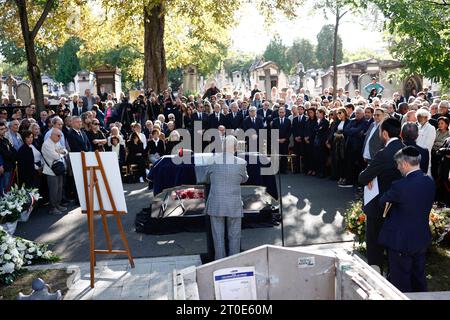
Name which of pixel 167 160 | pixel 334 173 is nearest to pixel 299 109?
pixel 334 173

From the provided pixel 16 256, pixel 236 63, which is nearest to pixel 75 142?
pixel 16 256

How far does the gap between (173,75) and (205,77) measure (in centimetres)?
660

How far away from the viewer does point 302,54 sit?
63469mm

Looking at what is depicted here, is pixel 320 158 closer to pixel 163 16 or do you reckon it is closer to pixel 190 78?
pixel 163 16

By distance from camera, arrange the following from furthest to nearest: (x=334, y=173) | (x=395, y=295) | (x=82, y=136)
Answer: (x=334, y=173) < (x=82, y=136) < (x=395, y=295)

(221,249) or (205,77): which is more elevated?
(205,77)

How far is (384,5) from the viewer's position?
791 centimetres

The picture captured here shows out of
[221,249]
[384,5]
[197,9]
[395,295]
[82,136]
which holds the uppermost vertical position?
[197,9]

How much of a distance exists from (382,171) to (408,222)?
32.5 inches

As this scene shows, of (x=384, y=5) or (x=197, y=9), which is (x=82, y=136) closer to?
(x=384, y=5)

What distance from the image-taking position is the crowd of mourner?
951 centimetres

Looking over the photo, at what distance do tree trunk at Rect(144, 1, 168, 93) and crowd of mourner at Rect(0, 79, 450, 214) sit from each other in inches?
110

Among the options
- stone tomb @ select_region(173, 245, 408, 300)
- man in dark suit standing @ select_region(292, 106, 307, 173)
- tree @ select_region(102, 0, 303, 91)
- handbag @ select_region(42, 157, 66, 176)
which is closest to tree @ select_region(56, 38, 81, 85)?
tree @ select_region(102, 0, 303, 91)
